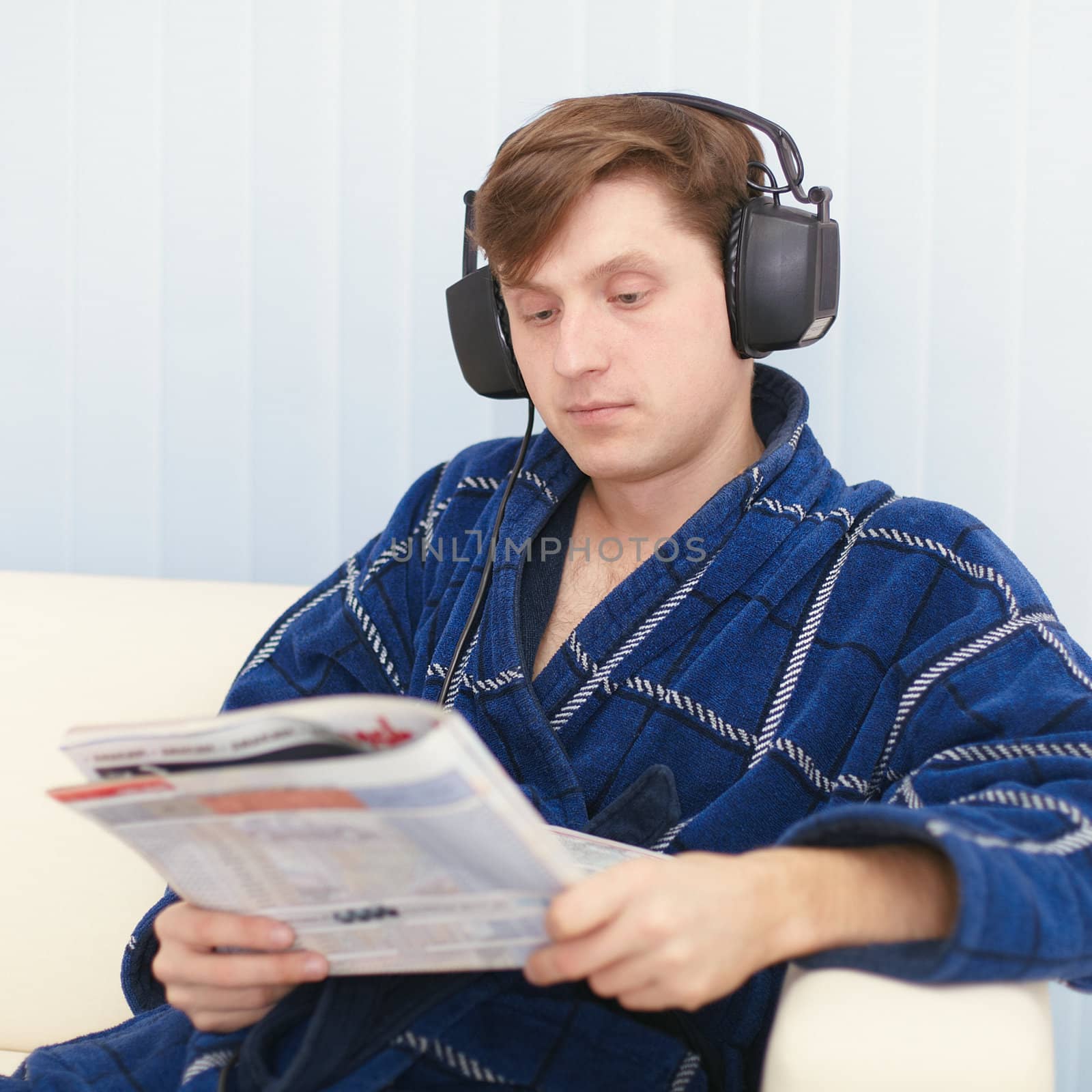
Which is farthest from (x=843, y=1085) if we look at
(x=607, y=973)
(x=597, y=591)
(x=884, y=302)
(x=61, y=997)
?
(x=884, y=302)

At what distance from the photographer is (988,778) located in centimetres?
88

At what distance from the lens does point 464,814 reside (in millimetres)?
627

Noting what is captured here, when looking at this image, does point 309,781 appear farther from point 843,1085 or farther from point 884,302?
point 884,302

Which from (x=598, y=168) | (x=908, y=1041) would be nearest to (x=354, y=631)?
(x=598, y=168)

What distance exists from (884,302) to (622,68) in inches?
18.0

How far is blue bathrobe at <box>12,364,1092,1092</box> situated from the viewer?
82 cm

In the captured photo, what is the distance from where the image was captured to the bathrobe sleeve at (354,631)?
1290 mm

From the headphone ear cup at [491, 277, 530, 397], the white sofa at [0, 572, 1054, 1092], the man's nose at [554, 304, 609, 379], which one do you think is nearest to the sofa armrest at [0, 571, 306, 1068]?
the white sofa at [0, 572, 1054, 1092]

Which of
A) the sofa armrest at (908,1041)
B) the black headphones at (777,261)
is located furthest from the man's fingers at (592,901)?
the black headphones at (777,261)

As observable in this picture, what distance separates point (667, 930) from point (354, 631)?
0.68 meters

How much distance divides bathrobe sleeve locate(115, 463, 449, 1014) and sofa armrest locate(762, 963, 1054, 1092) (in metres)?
0.69

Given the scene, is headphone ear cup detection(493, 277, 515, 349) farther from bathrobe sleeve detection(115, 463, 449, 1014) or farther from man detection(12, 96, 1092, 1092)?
bathrobe sleeve detection(115, 463, 449, 1014)

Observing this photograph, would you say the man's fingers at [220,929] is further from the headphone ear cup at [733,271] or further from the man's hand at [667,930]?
the headphone ear cup at [733,271]

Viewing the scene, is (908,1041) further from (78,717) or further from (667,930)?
(78,717)
